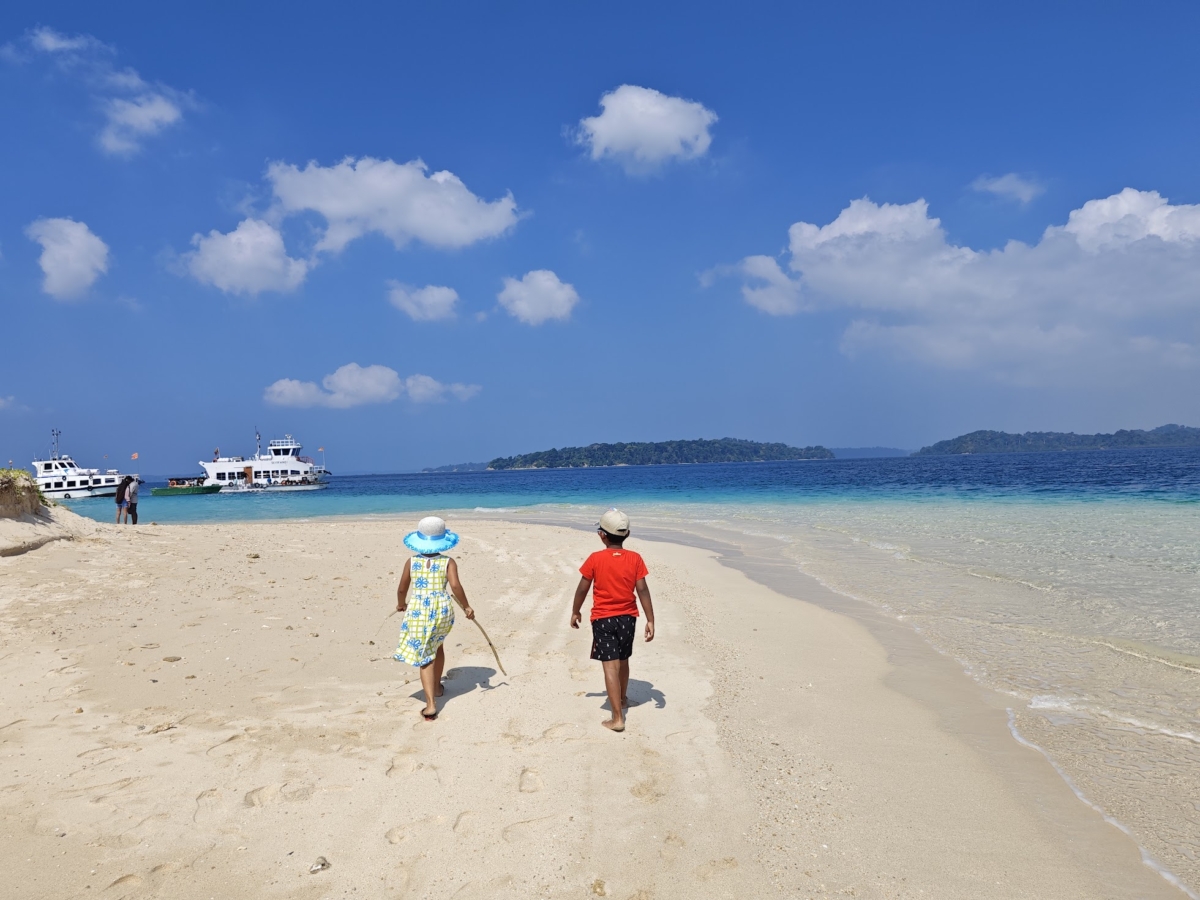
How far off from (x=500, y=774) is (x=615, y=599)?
168cm

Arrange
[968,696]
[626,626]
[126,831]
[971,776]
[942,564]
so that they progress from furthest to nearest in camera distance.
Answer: [942,564] → [968,696] → [626,626] → [971,776] → [126,831]

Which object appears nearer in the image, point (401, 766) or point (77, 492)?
point (401, 766)

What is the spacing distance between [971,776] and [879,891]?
1840 mm

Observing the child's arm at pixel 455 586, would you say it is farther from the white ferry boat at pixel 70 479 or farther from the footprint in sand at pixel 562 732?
the white ferry boat at pixel 70 479

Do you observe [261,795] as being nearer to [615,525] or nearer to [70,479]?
[615,525]

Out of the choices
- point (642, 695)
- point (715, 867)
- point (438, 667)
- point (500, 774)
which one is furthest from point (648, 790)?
point (438, 667)

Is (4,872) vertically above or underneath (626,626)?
underneath

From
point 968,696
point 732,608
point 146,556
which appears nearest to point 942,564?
point 732,608

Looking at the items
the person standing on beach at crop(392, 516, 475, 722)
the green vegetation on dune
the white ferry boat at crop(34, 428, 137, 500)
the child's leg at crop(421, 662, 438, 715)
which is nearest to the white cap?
the person standing on beach at crop(392, 516, 475, 722)

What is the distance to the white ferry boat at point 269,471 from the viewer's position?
79.3m

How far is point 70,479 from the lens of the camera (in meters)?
66.4

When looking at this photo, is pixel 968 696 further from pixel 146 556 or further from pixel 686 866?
pixel 146 556

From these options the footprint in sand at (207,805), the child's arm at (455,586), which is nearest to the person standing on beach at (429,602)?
the child's arm at (455,586)

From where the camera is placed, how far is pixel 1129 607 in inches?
393
